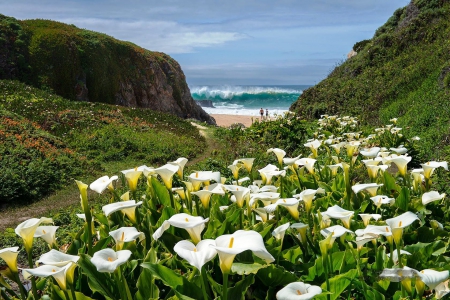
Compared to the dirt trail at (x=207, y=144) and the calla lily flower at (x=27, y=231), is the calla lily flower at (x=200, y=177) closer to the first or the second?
the calla lily flower at (x=27, y=231)

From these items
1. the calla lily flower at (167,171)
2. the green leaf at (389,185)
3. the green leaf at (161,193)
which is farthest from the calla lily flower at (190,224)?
the green leaf at (389,185)

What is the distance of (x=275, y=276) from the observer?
2105 mm

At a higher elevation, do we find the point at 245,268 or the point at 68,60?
the point at 68,60

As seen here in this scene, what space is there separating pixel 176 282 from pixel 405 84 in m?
15.0

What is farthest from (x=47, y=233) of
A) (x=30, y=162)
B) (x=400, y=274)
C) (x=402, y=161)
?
(x=30, y=162)

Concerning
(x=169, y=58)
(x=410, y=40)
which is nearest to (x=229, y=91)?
(x=169, y=58)

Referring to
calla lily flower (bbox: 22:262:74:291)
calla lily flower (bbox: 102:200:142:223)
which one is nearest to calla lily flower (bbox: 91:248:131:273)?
calla lily flower (bbox: 22:262:74:291)

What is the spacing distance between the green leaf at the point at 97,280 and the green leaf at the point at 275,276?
29.1 inches

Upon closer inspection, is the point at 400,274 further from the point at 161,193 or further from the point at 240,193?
the point at 161,193

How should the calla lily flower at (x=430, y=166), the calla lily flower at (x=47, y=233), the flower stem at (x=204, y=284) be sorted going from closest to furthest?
the flower stem at (x=204, y=284), the calla lily flower at (x=47, y=233), the calla lily flower at (x=430, y=166)

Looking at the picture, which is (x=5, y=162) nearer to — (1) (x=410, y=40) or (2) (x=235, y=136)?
(2) (x=235, y=136)

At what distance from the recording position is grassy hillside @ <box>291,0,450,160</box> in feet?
34.6

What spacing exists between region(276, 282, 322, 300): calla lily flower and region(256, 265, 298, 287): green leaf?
33 centimetres

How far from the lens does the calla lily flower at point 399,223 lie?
2117 millimetres
